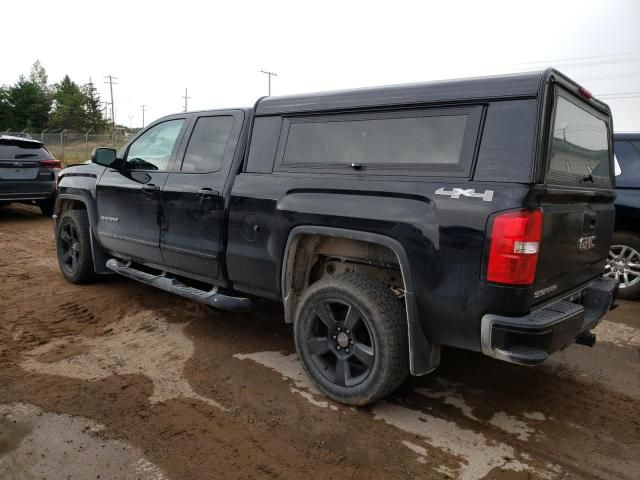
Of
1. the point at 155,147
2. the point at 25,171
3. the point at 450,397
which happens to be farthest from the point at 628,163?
the point at 25,171

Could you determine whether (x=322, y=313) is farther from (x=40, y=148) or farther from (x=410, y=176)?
(x=40, y=148)

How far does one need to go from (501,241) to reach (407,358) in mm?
944

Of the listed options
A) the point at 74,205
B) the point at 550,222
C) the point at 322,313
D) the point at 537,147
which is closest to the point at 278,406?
the point at 322,313

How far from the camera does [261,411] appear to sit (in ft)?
10.1

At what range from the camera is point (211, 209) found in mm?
3859

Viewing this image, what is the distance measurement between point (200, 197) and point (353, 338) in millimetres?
1708

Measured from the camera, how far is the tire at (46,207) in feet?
35.1

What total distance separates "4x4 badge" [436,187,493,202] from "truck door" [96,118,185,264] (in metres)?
2.60

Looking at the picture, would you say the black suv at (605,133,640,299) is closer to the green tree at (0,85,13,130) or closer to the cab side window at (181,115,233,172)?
the cab side window at (181,115,233,172)

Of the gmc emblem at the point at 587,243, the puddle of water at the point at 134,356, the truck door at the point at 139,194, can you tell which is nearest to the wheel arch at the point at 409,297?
the gmc emblem at the point at 587,243

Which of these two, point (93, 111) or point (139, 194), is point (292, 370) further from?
point (93, 111)

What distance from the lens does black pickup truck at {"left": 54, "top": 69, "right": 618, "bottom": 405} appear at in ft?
8.23

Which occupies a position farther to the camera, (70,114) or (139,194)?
(70,114)

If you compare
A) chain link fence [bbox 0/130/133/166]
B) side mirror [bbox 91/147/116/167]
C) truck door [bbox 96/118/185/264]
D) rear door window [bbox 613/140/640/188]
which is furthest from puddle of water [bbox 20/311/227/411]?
chain link fence [bbox 0/130/133/166]
